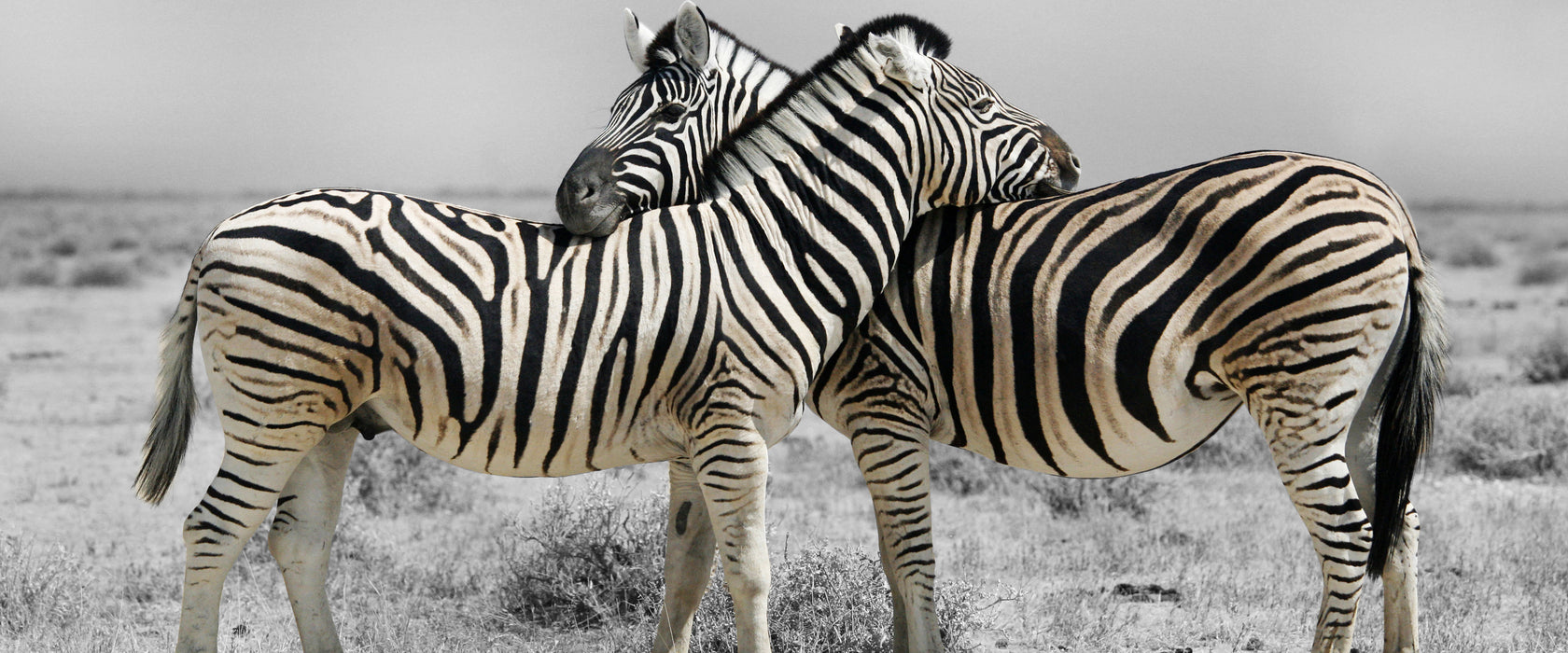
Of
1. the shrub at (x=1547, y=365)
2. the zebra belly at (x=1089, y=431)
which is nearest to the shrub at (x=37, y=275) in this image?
the zebra belly at (x=1089, y=431)

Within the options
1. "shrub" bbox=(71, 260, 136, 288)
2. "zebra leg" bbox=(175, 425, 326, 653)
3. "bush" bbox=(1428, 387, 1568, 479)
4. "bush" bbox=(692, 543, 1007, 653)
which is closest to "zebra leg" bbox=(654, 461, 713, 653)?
"bush" bbox=(692, 543, 1007, 653)

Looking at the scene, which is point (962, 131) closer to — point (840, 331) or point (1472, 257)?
point (840, 331)

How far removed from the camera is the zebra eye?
17.9 feet

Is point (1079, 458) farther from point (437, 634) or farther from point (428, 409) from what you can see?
point (437, 634)

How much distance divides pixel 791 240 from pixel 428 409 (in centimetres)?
153

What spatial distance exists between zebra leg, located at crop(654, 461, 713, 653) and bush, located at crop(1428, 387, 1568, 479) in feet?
24.1

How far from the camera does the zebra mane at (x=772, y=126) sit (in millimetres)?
4707

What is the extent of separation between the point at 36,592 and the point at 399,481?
3183mm

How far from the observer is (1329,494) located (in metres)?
4.38

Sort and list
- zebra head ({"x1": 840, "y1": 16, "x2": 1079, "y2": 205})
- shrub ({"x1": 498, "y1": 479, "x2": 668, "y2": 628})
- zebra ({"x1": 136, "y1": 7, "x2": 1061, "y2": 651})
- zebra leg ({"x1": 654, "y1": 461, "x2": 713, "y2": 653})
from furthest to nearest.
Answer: shrub ({"x1": 498, "y1": 479, "x2": 668, "y2": 628}), zebra leg ({"x1": 654, "y1": 461, "x2": 713, "y2": 653}), zebra head ({"x1": 840, "y1": 16, "x2": 1079, "y2": 205}), zebra ({"x1": 136, "y1": 7, "x2": 1061, "y2": 651})

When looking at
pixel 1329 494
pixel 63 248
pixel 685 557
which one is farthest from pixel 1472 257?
pixel 63 248

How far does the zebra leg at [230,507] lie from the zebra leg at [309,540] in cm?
36

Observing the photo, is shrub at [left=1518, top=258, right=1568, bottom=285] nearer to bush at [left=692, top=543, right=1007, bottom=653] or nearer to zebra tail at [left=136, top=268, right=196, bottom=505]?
bush at [left=692, top=543, right=1007, bottom=653]

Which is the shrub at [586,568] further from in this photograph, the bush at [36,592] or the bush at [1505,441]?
the bush at [1505,441]
